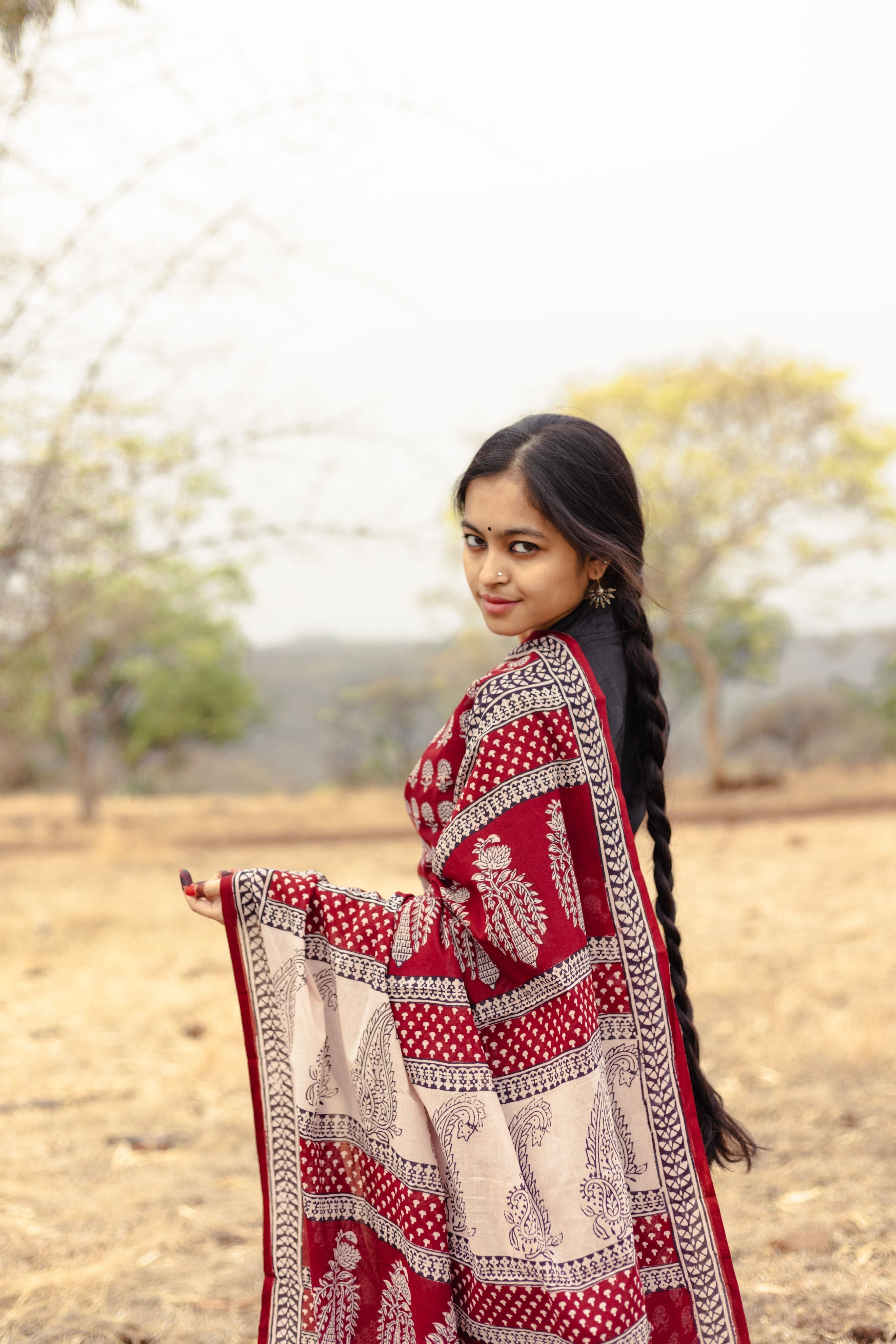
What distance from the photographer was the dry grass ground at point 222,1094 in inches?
104

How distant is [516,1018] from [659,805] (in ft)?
1.52

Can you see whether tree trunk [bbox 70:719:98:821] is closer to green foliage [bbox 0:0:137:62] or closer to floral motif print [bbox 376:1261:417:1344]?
green foliage [bbox 0:0:137:62]

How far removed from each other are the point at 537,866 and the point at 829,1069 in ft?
10.3

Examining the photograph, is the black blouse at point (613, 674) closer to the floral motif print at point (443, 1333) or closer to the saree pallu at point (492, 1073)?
the saree pallu at point (492, 1073)

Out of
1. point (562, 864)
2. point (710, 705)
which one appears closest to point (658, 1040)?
point (562, 864)

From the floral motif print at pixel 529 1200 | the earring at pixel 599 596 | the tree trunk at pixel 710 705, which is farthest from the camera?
the tree trunk at pixel 710 705

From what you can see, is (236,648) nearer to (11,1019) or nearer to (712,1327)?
(11,1019)

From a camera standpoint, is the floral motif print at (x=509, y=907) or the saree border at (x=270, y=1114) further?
the saree border at (x=270, y=1114)

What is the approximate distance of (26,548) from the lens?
4875 mm

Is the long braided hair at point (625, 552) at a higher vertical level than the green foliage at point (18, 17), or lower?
lower

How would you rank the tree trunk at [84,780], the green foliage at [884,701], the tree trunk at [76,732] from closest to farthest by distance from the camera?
1. the tree trunk at [76,732]
2. the tree trunk at [84,780]
3. the green foliage at [884,701]

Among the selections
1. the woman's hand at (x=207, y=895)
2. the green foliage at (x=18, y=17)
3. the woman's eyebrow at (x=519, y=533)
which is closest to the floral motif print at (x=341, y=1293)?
the woman's hand at (x=207, y=895)

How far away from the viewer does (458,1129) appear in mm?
1696

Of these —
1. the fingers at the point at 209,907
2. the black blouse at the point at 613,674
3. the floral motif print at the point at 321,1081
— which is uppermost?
the black blouse at the point at 613,674
